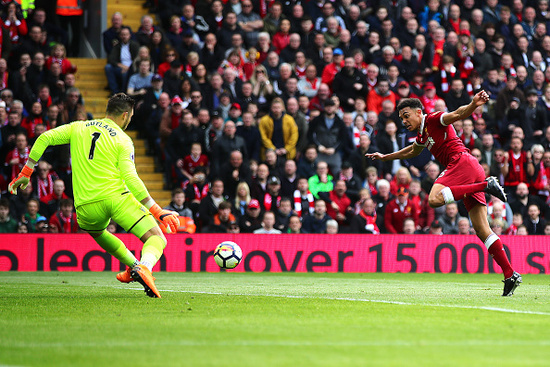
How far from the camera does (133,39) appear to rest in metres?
20.4

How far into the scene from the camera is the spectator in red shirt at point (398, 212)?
59.8 ft

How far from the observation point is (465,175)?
34.3ft

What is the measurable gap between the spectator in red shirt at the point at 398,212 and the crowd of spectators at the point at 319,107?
0.02 metres

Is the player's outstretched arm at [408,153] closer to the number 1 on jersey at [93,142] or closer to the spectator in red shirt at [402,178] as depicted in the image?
the number 1 on jersey at [93,142]

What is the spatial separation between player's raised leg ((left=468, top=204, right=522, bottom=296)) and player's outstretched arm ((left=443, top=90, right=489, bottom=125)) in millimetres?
1150

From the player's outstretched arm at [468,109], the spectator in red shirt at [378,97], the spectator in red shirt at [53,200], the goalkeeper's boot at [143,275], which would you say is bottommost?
the goalkeeper's boot at [143,275]

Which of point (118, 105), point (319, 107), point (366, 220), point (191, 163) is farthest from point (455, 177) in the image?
point (319, 107)

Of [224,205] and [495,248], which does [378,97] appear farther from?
[495,248]

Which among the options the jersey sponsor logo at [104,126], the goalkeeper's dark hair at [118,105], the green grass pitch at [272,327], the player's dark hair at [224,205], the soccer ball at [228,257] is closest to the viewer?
the green grass pitch at [272,327]

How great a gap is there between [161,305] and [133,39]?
12.7 m

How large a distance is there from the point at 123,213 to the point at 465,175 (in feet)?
12.8

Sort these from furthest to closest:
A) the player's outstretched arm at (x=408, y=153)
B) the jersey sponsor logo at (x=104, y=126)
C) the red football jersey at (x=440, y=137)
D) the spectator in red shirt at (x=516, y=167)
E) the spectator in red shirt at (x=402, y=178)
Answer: the spectator in red shirt at (x=516, y=167) < the spectator in red shirt at (x=402, y=178) < the player's outstretched arm at (x=408, y=153) < the red football jersey at (x=440, y=137) < the jersey sponsor logo at (x=104, y=126)

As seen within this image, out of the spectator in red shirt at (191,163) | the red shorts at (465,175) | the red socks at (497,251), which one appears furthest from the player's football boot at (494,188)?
the spectator in red shirt at (191,163)

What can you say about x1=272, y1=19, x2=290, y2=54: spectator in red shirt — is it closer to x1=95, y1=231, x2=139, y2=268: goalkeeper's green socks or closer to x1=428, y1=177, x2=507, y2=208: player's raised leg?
x1=428, y1=177, x2=507, y2=208: player's raised leg
